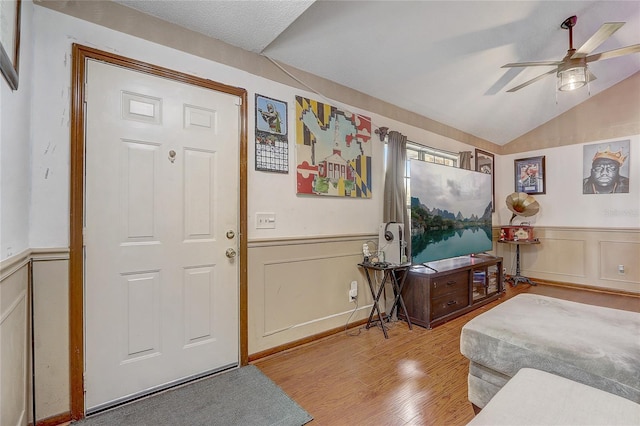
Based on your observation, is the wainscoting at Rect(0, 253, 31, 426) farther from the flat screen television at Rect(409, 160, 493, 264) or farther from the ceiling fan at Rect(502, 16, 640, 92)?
the ceiling fan at Rect(502, 16, 640, 92)

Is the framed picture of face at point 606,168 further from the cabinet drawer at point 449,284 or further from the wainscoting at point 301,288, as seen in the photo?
the wainscoting at point 301,288

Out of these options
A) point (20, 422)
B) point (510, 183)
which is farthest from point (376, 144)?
point (510, 183)

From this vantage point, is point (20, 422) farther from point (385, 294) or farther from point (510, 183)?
point (510, 183)

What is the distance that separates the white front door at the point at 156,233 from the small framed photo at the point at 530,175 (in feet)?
17.1

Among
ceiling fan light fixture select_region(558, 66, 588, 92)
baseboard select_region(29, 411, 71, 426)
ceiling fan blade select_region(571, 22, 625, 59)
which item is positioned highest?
ceiling fan blade select_region(571, 22, 625, 59)

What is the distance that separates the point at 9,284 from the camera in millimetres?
1205

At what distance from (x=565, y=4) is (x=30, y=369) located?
15.3 ft

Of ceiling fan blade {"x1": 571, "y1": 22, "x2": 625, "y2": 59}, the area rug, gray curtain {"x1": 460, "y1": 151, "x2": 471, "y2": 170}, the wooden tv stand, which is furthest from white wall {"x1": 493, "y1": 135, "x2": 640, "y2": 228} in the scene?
the area rug

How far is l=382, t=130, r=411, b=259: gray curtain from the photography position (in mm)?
3230

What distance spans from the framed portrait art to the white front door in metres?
0.46

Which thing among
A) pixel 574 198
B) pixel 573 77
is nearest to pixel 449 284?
pixel 573 77

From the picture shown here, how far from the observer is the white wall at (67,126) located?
5.22 feet

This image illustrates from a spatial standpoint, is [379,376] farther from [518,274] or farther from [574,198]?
[574,198]

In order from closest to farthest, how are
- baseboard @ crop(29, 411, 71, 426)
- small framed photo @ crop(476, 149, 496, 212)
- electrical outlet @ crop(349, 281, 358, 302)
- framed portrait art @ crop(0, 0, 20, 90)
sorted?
framed portrait art @ crop(0, 0, 20, 90), baseboard @ crop(29, 411, 71, 426), electrical outlet @ crop(349, 281, 358, 302), small framed photo @ crop(476, 149, 496, 212)
